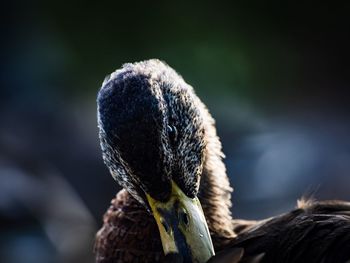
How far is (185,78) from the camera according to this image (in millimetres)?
5359

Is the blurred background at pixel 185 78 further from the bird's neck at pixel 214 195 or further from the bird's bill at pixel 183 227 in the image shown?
the bird's bill at pixel 183 227

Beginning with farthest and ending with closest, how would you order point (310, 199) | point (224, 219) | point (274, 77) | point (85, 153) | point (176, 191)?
point (274, 77) → point (85, 153) → point (224, 219) → point (310, 199) → point (176, 191)

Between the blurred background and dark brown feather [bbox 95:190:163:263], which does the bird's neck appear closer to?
dark brown feather [bbox 95:190:163:263]

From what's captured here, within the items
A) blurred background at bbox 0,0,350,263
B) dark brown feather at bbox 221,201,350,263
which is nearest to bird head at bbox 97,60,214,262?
dark brown feather at bbox 221,201,350,263

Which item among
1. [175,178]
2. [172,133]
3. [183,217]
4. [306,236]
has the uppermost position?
[172,133]

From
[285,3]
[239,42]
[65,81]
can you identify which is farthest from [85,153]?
[285,3]

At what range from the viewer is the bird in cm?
205

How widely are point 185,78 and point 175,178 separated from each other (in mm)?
3243

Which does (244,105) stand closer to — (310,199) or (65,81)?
(65,81)

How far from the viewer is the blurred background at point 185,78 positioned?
13.5 feet

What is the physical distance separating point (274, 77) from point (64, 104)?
1.60 m

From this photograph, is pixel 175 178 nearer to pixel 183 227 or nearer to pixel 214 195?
pixel 183 227

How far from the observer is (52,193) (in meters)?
4.21

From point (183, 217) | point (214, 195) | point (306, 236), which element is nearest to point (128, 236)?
point (214, 195)
